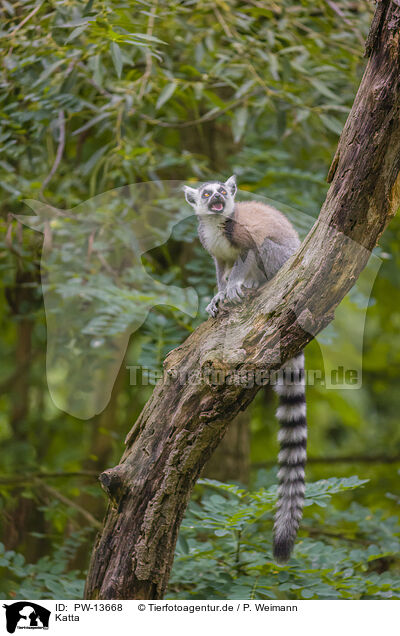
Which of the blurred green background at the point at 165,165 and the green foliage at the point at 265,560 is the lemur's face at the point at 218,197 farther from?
the green foliage at the point at 265,560

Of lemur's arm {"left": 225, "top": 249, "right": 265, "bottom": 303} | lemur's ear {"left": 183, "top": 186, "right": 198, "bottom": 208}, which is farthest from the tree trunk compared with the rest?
lemur's ear {"left": 183, "top": 186, "right": 198, "bottom": 208}

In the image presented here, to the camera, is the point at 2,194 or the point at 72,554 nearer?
the point at 72,554

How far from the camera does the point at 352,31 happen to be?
409 centimetres

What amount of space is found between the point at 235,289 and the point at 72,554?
2029mm

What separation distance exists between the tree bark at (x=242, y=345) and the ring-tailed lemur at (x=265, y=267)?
361mm

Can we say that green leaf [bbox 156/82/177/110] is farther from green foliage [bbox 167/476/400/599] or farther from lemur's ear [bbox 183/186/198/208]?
green foliage [bbox 167/476/400/599]

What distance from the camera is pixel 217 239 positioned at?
3213mm

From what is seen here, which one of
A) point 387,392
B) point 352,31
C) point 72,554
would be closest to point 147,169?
point 352,31

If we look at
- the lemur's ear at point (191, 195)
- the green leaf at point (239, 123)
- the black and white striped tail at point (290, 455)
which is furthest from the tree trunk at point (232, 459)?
the green leaf at point (239, 123)

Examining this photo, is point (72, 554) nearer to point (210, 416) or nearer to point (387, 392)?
point (210, 416)

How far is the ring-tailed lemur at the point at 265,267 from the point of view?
8.84 ft
